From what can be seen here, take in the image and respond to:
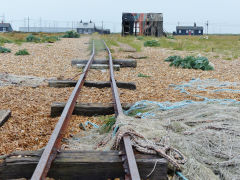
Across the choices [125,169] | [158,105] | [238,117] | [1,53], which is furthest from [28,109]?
[1,53]

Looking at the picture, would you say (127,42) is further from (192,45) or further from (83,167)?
(83,167)

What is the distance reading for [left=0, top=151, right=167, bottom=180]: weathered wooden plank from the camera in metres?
2.39

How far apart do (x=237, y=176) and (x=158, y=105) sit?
1.95m

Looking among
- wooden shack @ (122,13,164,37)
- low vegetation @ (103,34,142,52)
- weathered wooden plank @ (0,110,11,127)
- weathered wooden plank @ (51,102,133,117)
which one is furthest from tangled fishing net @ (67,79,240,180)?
wooden shack @ (122,13,164,37)

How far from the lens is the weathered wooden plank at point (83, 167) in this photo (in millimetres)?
2387

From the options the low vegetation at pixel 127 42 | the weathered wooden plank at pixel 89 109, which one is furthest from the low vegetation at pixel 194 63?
the low vegetation at pixel 127 42

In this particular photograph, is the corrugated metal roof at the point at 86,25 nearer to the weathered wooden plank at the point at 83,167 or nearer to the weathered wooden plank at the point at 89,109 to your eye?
the weathered wooden plank at the point at 89,109

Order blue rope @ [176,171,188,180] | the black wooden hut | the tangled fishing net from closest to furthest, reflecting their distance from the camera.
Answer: blue rope @ [176,171,188,180], the tangled fishing net, the black wooden hut

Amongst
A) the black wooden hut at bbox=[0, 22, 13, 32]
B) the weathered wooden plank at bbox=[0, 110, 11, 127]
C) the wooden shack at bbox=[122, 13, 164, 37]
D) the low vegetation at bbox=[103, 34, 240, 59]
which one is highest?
the black wooden hut at bbox=[0, 22, 13, 32]

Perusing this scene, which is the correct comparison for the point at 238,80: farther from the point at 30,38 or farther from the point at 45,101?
the point at 30,38

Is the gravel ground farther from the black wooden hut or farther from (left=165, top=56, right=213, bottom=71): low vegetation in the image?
the black wooden hut

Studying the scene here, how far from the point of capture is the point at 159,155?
2.52 m

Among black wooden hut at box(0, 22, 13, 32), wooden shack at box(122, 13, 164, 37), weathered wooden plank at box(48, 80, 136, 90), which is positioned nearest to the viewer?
weathered wooden plank at box(48, 80, 136, 90)

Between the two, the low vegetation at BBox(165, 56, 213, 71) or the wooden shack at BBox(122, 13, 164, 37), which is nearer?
the low vegetation at BBox(165, 56, 213, 71)
